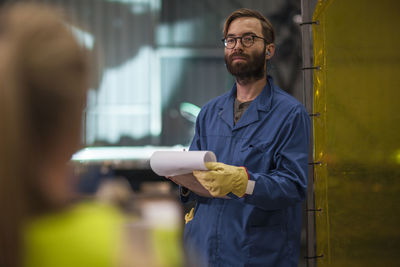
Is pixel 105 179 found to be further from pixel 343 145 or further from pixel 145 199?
pixel 343 145

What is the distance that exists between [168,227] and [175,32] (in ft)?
17.2

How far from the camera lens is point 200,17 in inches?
222

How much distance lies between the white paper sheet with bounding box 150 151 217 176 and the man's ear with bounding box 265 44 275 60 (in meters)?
0.59

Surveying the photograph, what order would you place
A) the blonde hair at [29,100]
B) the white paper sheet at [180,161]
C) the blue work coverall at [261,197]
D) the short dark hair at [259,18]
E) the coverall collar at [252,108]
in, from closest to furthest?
the blonde hair at [29,100] → the white paper sheet at [180,161] → the blue work coverall at [261,197] → the coverall collar at [252,108] → the short dark hair at [259,18]

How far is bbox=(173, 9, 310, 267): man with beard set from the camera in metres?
1.57

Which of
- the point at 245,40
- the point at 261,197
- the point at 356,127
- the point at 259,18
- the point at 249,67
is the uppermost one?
the point at 259,18

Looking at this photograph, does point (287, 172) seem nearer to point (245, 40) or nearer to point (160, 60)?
point (245, 40)

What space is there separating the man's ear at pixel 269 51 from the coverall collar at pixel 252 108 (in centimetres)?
9

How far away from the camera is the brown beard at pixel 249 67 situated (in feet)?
5.98

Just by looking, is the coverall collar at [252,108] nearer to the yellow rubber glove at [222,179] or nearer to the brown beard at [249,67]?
the brown beard at [249,67]

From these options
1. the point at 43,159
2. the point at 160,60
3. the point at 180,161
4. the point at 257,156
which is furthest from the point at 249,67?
the point at 160,60

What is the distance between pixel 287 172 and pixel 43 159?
1.23 metres

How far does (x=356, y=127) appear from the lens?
192 cm

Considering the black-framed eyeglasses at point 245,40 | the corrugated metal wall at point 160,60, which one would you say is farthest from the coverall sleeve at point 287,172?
the corrugated metal wall at point 160,60
